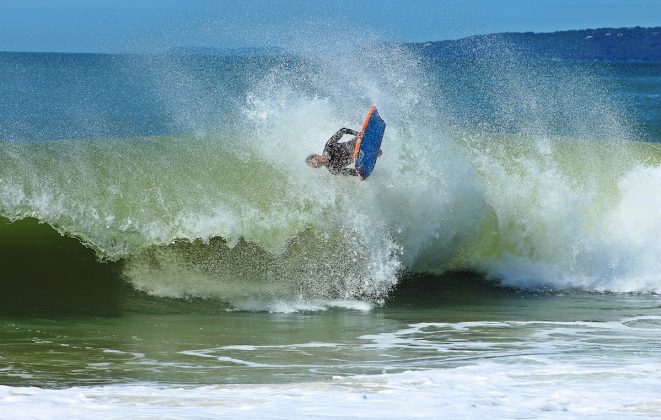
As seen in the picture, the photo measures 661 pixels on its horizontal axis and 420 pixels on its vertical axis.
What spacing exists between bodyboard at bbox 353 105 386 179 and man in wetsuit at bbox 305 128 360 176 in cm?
9

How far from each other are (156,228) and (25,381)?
17.5 ft

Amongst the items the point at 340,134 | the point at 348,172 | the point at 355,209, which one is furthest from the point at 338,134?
the point at 355,209

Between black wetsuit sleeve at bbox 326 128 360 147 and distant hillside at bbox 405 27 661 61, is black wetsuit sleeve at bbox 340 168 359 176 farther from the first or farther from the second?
distant hillside at bbox 405 27 661 61

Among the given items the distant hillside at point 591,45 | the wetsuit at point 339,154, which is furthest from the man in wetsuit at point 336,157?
the distant hillside at point 591,45

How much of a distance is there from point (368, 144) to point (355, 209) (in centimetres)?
102

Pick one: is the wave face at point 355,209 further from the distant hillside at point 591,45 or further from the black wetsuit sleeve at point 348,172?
the distant hillside at point 591,45

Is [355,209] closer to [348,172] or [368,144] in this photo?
[348,172]

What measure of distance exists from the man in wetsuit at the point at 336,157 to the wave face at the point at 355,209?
445 millimetres

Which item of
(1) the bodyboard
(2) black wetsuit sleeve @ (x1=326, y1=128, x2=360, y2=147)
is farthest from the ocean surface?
(2) black wetsuit sleeve @ (x1=326, y1=128, x2=360, y2=147)

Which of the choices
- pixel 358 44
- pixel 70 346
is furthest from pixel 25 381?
pixel 358 44

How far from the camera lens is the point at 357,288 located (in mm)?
10719

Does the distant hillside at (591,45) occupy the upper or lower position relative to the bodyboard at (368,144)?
upper

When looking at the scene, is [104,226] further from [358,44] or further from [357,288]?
[358,44]

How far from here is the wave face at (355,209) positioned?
11266 mm
